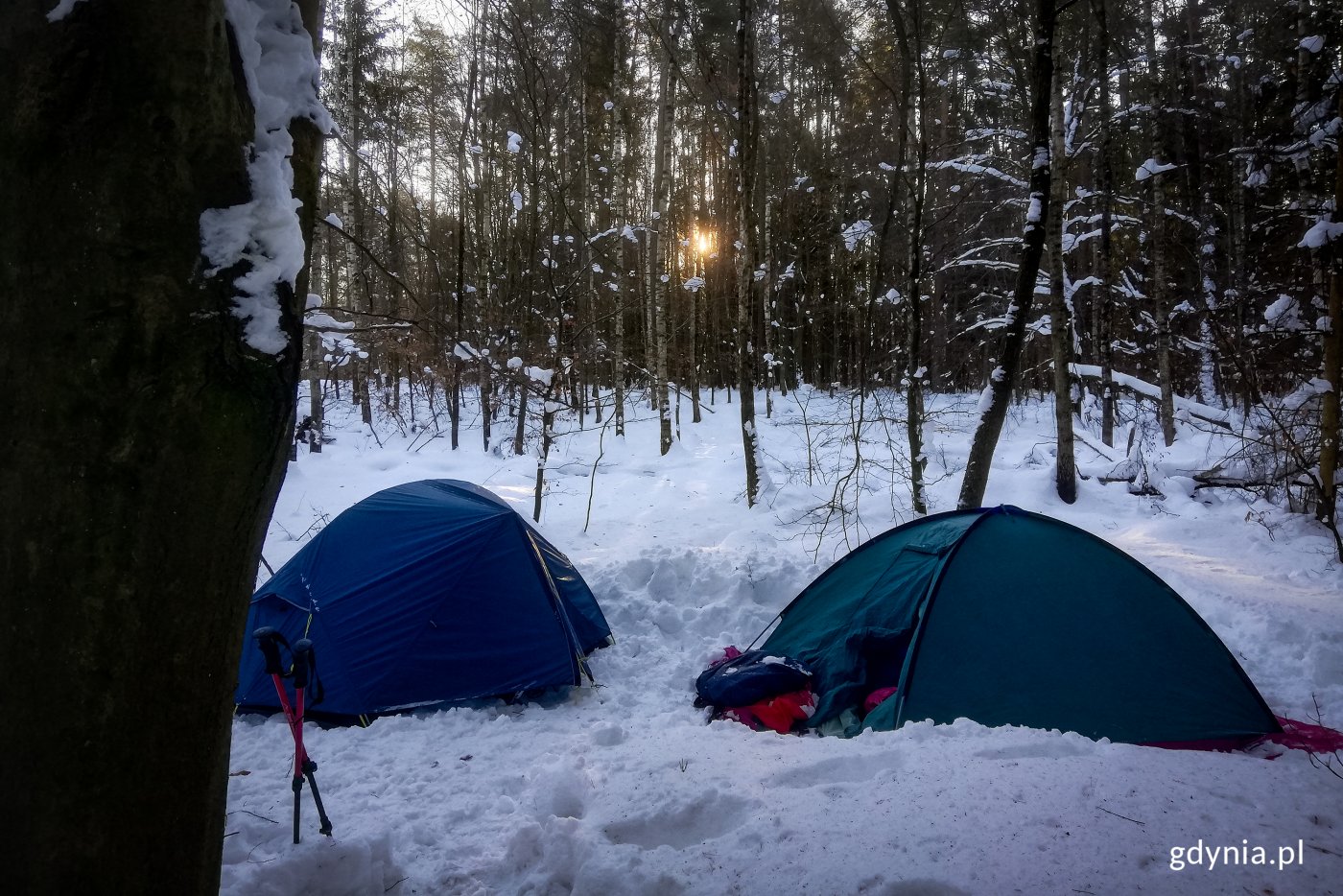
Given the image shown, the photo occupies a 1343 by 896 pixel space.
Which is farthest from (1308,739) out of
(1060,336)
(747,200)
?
(747,200)

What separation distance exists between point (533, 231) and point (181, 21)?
691 cm

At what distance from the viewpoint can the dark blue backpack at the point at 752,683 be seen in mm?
4195

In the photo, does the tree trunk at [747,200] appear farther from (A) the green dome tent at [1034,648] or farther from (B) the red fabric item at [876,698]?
(B) the red fabric item at [876,698]

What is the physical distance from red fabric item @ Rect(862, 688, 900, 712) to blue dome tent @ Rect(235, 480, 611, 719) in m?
1.89

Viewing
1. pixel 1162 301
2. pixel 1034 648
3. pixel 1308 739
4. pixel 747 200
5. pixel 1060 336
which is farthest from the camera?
pixel 1162 301

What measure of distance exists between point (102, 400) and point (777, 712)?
12.1ft

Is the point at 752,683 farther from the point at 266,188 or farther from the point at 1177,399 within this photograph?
the point at 1177,399

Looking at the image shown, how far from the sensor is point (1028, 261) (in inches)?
247

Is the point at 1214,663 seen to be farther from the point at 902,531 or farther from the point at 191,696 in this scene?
the point at 191,696

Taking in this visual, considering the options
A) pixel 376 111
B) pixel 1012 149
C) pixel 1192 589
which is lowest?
pixel 1192 589

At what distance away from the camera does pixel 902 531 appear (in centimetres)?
470

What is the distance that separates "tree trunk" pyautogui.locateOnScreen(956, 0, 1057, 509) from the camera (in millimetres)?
5988

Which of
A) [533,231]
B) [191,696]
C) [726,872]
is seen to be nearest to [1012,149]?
[533,231]

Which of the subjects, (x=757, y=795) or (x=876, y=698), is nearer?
(x=757, y=795)
